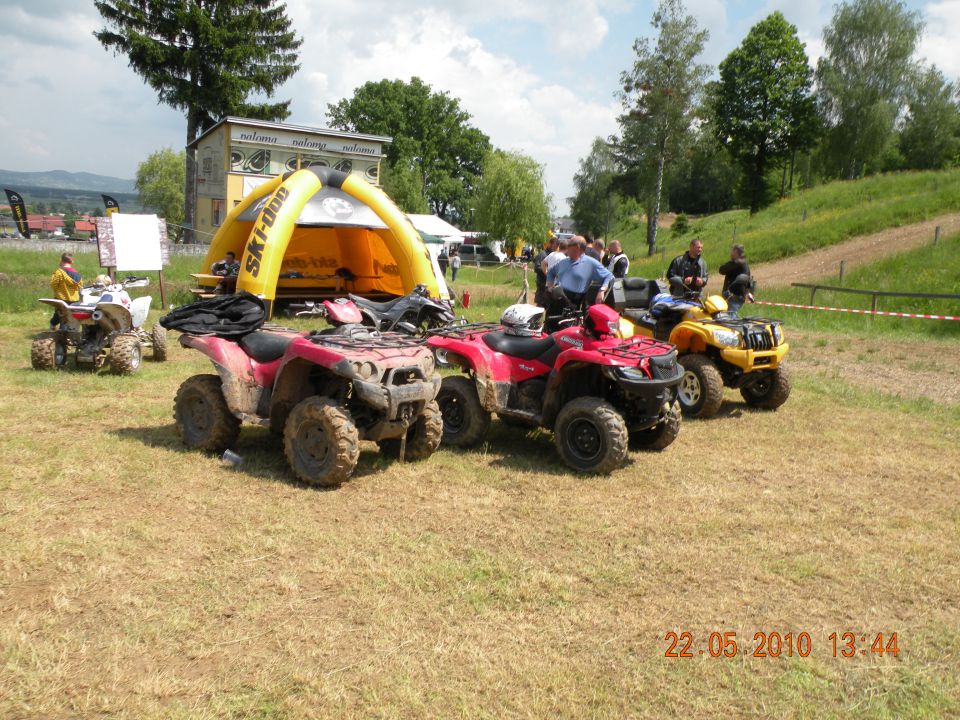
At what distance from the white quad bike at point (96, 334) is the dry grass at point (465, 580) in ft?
8.95

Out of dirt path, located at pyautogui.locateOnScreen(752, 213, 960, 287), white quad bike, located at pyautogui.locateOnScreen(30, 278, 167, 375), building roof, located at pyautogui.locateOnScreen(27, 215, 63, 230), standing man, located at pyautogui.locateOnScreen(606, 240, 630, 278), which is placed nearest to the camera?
white quad bike, located at pyautogui.locateOnScreen(30, 278, 167, 375)

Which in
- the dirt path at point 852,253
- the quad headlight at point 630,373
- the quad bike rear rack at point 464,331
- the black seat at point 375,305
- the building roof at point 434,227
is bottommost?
the quad headlight at point 630,373

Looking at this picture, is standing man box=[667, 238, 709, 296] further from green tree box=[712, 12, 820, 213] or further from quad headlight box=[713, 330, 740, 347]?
green tree box=[712, 12, 820, 213]

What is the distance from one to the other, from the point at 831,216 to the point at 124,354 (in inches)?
1094

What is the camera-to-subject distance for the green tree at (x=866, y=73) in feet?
143

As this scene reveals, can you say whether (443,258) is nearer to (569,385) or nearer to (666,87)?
(666,87)

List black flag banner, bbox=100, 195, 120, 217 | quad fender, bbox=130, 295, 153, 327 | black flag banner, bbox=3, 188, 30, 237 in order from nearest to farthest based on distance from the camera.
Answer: quad fender, bbox=130, 295, 153, 327 → black flag banner, bbox=100, 195, 120, 217 → black flag banner, bbox=3, 188, 30, 237

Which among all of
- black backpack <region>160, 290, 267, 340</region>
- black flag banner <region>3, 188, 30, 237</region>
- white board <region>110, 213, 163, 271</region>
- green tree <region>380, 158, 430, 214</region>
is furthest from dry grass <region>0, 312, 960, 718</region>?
green tree <region>380, 158, 430, 214</region>

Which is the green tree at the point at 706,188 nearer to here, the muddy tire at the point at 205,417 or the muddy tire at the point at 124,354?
the muddy tire at the point at 124,354

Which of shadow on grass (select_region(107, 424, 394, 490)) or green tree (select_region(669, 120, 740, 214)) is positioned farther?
green tree (select_region(669, 120, 740, 214))

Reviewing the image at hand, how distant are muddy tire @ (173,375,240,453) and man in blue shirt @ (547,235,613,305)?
3.76 m

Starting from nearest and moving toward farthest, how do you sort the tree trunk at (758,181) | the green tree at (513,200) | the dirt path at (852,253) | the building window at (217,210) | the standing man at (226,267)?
the standing man at (226,267) < the dirt path at (852,253) < the building window at (217,210) < the tree trunk at (758,181) < the green tree at (513,200)

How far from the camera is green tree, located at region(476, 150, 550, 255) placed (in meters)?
52.3

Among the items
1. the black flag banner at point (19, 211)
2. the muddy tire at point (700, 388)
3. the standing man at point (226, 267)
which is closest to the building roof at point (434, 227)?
the black flag banner at point (19, 211)
